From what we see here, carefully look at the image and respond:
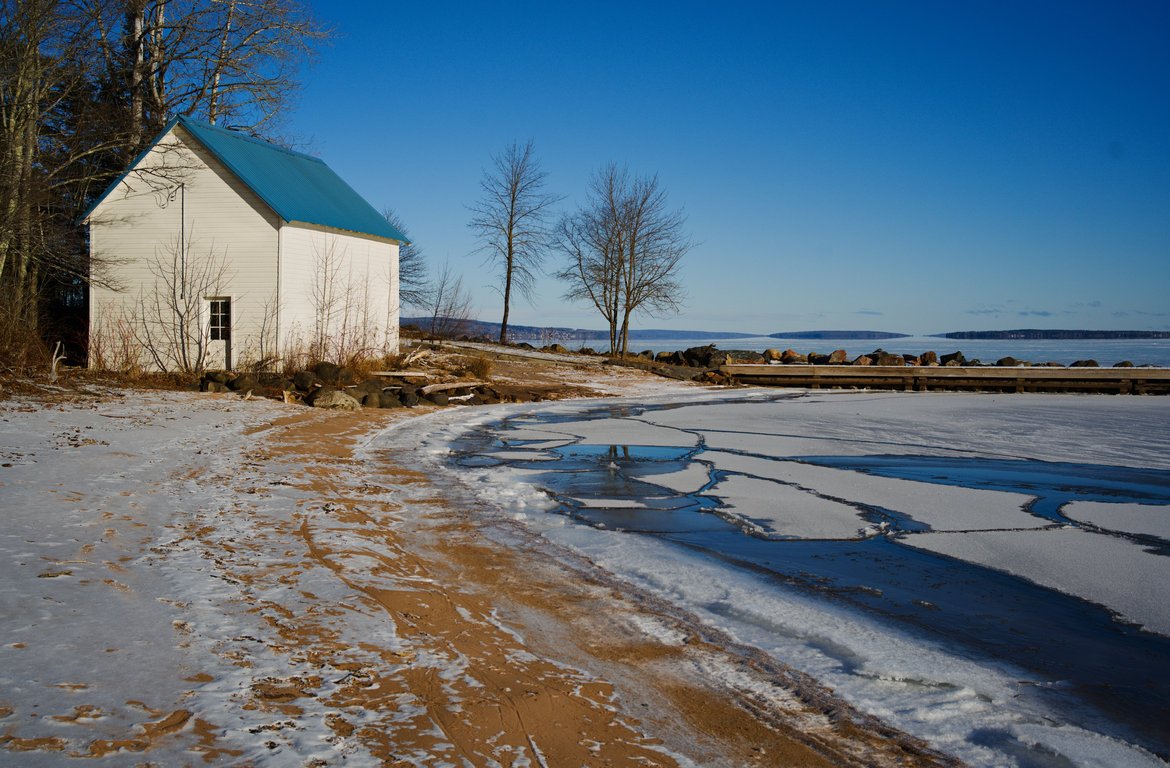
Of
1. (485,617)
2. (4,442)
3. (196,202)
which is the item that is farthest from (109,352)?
(485,617)

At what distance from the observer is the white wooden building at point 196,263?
21.4 metres

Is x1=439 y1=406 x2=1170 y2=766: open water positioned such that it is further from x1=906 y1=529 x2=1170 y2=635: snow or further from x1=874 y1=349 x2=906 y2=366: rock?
x1=874 y1=349 x2=906 y2=366: rock

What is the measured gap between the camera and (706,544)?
25.8 feet

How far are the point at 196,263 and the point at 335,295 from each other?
3.61 m

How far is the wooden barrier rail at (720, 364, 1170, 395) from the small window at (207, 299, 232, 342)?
64.2 feet

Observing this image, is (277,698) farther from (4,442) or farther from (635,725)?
(4,442)

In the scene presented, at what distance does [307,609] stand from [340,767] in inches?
84.2

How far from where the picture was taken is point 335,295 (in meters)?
23.3

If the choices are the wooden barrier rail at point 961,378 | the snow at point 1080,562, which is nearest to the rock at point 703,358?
the wooden barrier rail at point 961,378

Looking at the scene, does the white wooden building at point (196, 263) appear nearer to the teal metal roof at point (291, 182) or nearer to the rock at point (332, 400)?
the teal metal roof at point (291, 182)

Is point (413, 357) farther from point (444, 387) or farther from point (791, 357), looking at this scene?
point (791, 357)

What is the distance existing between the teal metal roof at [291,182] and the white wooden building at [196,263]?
0.07 m

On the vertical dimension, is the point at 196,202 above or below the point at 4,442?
above

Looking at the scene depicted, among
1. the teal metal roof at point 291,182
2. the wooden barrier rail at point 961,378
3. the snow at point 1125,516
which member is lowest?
the snow at point 1125,516
